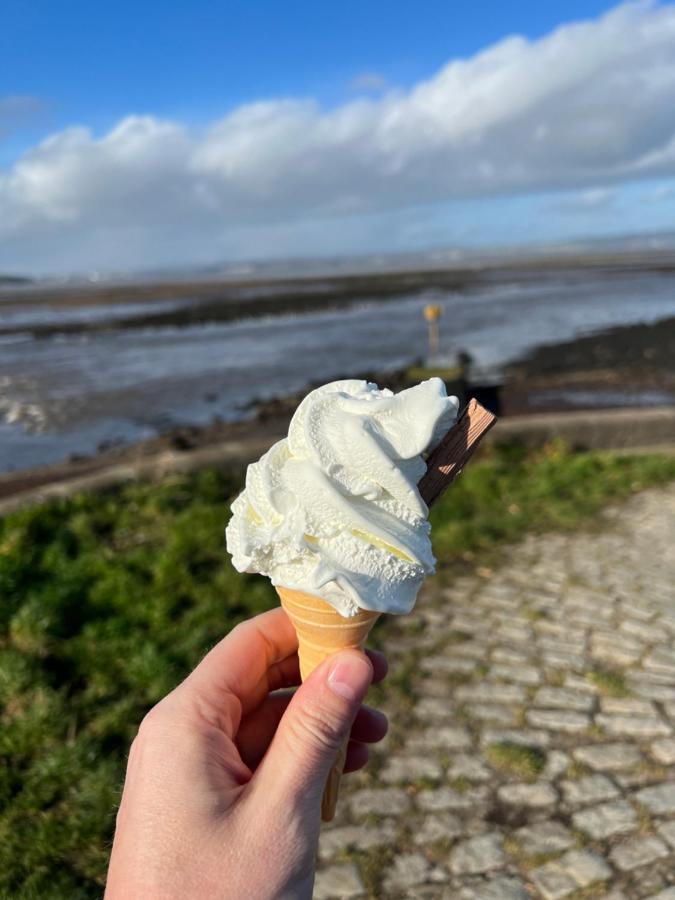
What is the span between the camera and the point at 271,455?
275cm

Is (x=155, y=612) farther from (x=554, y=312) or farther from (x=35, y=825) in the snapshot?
(x=554, y=312)

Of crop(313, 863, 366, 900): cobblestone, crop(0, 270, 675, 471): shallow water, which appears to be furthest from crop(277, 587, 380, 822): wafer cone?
crop(0, 270, 675, 471): shallow water

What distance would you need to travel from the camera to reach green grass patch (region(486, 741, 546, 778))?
401cm

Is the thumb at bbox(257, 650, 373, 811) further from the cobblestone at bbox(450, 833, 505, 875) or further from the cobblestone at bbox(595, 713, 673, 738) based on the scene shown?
the cobblestone at bbox(595, 713, 673, 738)

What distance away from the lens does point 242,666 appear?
2.70 meters

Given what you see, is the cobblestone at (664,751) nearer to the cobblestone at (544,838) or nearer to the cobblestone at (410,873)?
the cobblestone at (544,838)

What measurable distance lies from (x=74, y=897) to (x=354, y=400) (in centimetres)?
268

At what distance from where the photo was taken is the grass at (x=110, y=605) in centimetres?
368

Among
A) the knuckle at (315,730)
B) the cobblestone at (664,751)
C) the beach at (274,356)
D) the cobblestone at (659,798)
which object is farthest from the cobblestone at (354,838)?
the beach at (274,356)

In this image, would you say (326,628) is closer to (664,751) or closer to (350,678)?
(350,678)

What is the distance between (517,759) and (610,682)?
1057 mm

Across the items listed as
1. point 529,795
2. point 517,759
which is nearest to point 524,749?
point 517,759

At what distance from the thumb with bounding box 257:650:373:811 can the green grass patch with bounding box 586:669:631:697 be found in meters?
3.01

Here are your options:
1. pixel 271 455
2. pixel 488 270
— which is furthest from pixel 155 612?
pixel 488 270
